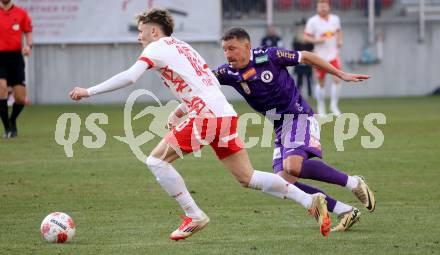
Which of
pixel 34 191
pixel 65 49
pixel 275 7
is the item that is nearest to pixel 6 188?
pixel 34 191

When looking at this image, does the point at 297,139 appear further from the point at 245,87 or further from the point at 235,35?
the point at 235,35

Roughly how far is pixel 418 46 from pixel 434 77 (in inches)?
41.4

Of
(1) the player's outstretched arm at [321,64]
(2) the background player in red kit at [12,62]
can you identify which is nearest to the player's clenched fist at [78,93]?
(1) the player's outstretched arm at [321,64]

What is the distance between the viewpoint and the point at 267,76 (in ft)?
29.0

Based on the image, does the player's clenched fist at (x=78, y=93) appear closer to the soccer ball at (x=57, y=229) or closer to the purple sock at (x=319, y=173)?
the soccer ball at (x=57, y=229)

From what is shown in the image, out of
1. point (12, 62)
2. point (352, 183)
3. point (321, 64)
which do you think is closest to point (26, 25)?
point (12, 62)

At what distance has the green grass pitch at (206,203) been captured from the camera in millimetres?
7852

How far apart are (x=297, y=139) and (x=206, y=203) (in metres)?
1.67

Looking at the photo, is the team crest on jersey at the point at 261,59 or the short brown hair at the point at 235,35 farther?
the team crest on jersey at the point at 261,59

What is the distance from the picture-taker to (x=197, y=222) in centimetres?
806

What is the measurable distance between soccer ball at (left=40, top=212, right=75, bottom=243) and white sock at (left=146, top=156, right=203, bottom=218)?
82 centimetres

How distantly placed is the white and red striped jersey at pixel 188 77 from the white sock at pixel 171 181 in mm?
483

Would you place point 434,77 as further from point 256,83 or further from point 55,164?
point 256,83

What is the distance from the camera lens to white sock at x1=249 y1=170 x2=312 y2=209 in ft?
26.3
